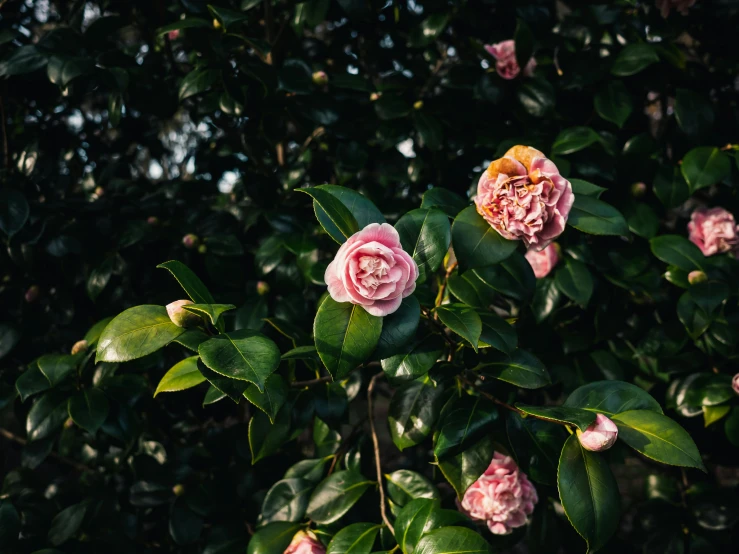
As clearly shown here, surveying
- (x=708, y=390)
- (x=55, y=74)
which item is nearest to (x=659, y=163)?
(x=708, y=390)

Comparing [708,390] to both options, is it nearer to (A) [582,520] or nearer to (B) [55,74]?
(A) [582,520]

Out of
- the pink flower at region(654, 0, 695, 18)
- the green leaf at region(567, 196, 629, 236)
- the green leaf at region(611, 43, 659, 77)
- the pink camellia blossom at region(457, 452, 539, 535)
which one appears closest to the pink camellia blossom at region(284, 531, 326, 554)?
the pink camellia blossom at region(457, 452, 539, 535)

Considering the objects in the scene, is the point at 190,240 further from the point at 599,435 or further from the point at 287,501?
the point at 599,435

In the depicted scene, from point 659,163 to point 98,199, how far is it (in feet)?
4.35

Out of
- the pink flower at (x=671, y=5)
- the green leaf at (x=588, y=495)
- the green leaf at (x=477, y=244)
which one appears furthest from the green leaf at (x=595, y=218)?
the pink flower at (x=671, y=5)

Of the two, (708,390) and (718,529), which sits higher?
A: (708,390)

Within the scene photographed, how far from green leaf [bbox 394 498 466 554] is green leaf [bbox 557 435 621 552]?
8.0 inches

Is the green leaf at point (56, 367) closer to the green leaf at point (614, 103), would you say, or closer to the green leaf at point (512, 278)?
the green leaf at point (512, 278)

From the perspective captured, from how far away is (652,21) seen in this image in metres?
1.43

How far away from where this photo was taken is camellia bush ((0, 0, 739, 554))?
36.0 inches

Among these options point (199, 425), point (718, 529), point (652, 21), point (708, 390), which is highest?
point (652, 21)

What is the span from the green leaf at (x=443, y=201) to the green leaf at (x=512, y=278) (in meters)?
0.11

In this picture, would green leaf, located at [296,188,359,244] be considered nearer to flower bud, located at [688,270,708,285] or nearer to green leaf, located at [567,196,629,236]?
→ green leaf, located at [567,196,629,236]

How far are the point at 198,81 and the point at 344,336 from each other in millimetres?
790
